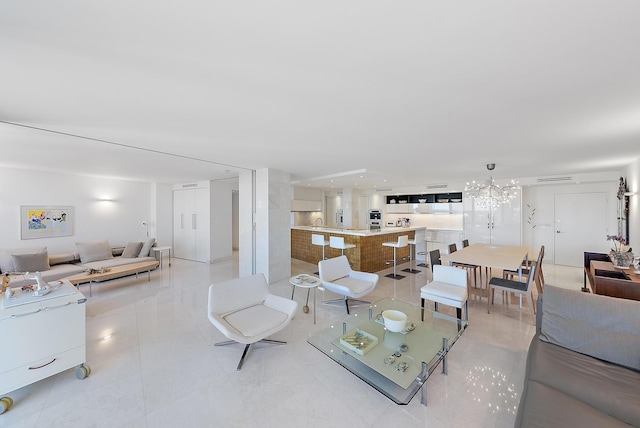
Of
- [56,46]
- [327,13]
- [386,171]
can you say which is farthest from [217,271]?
[327,13]

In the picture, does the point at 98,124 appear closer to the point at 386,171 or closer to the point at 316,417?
the point at 316,417

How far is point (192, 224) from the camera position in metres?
7.30

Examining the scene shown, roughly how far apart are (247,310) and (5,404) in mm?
1843

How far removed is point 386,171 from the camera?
5.46 m

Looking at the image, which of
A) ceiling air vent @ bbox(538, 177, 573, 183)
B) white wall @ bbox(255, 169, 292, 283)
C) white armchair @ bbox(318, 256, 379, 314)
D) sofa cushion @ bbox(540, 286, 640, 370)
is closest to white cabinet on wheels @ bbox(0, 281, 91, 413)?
white armchair @ bbox(318, 256, 379, 314)

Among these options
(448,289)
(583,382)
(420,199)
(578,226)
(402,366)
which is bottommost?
(402,366)

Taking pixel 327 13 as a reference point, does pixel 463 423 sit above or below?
below

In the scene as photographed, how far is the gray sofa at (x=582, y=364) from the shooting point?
4.32 ft

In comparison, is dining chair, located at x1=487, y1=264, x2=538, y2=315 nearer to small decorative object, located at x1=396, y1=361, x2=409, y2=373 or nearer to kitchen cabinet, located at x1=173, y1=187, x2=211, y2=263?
small decorative object, located at x1=396, y1=361, x2=409, y2=373

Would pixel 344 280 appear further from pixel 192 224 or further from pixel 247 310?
pixel 192 224

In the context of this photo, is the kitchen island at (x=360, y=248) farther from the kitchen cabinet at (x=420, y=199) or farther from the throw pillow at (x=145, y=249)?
the throw pillow at (x=145, y=249)

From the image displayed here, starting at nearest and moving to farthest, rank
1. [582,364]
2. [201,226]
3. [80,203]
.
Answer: [582,364]
[80,203]
[201,226]

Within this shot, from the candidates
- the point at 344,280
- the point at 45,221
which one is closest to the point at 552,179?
the point at 344,280

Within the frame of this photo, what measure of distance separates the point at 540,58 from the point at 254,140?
2.82m
